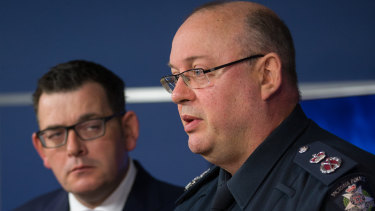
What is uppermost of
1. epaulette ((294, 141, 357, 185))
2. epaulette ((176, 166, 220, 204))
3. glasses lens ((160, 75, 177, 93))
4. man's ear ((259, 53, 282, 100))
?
glasses lens ((160, 75, 177, 93))

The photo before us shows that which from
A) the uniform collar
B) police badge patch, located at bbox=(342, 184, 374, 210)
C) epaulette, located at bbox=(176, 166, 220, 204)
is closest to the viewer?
police badge patch, located at bbox=(342, 184, 374, 210)

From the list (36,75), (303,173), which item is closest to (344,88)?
(303,173)

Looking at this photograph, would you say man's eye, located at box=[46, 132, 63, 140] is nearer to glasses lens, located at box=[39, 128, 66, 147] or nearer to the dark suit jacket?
glasses lens, located at box=[39, 128, 66, 147]

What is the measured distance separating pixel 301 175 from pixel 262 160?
0.45ft

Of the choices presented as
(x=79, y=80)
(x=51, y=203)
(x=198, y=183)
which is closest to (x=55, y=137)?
(x=79, y=80)

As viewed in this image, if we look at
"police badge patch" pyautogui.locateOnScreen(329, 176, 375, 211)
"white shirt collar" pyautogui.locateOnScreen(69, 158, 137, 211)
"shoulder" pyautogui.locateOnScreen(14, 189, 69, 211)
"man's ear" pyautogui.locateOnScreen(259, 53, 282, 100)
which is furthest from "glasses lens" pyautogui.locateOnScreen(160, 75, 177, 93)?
"shoulder" pyautogui.locateOnScreen(14, 189, 69, 211)

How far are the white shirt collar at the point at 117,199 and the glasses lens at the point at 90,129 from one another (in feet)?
0.66

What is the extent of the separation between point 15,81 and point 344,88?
1.64 m

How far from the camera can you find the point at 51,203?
87.4 inches

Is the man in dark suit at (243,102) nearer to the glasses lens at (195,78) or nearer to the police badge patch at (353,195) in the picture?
Result: the glasses lens at (195,78)

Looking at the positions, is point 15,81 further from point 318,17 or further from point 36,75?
point 318,17

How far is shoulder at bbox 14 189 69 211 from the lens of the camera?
216cm

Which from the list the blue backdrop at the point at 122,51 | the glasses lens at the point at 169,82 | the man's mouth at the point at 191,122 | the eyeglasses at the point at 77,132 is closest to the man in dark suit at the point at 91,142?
the eyeglasses at the point at 77,132

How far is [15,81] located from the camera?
2811 millimetres
